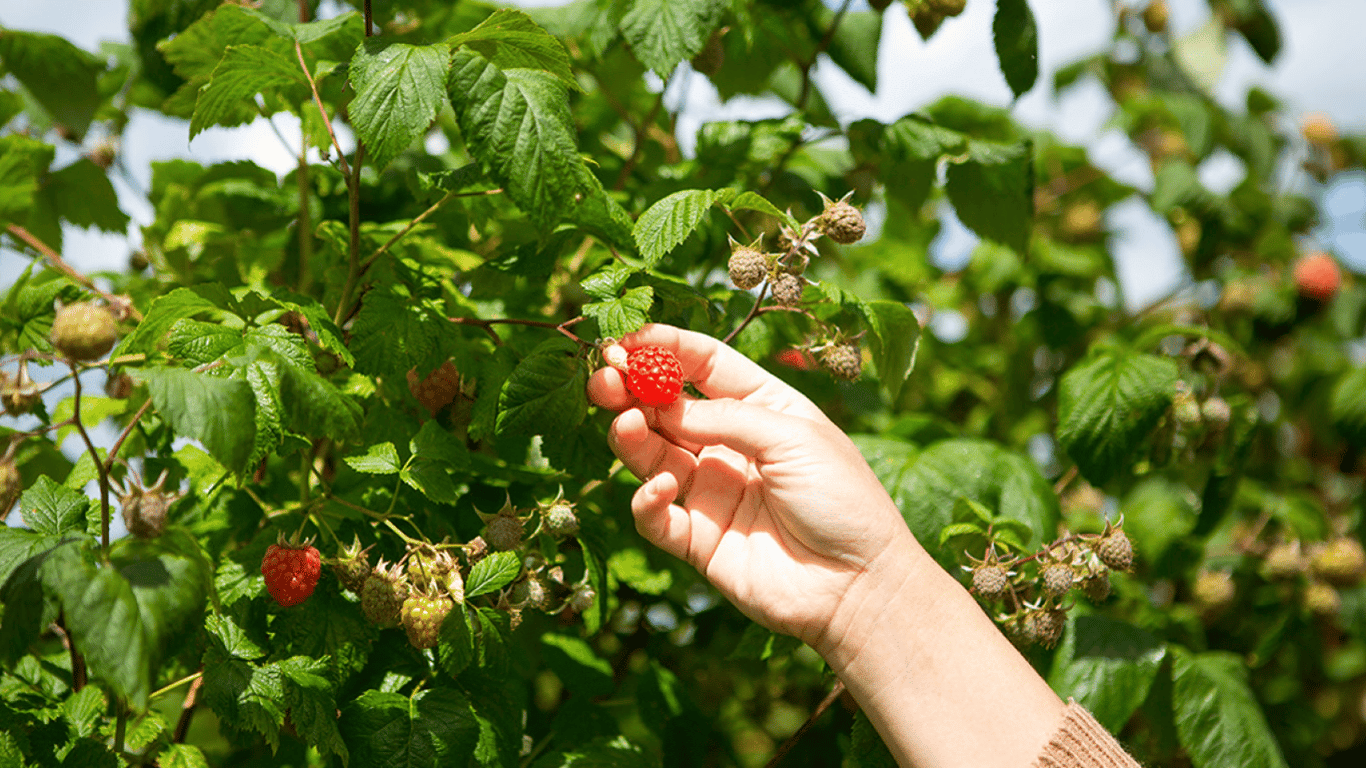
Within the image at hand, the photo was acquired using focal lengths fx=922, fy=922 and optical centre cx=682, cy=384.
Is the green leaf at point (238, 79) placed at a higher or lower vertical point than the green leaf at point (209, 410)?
higher

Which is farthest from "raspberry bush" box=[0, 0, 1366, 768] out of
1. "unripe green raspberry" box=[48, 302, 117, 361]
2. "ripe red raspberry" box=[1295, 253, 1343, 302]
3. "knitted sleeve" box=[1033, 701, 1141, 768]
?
"ripe red raspberry" box=[1295, 253, 1343, 302]

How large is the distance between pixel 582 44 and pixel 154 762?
4.98ft

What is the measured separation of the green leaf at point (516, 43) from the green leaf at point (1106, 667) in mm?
1356

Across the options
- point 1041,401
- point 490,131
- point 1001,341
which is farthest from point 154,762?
point 1001,341

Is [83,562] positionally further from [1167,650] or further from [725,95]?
[1167,650]

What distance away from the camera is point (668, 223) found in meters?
1.35

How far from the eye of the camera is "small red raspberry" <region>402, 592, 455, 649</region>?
1192 mm

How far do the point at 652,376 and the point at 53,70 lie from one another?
153cm

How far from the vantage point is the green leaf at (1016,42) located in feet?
6.02

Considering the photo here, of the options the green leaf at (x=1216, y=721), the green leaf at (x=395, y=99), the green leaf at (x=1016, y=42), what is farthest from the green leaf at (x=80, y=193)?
the green leaf at (x=1216, y=721)

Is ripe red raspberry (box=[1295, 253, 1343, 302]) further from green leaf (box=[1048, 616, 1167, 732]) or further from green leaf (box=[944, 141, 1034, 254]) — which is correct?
Answer: green leaf (box=[1048, 616, 1167, 732])

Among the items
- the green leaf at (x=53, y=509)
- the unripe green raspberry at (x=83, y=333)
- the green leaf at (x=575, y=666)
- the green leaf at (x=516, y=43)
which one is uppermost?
the green leaf at (x=516, y=43)

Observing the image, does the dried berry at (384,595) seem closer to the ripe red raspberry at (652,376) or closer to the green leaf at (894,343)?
the ripe red raspberry at (652,376)

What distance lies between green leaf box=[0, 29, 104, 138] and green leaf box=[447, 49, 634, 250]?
3.91 ft
